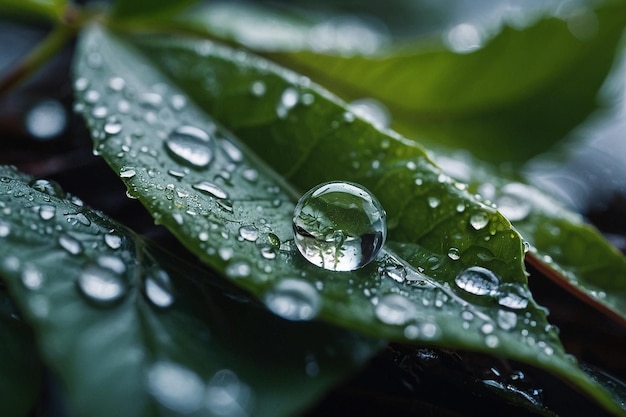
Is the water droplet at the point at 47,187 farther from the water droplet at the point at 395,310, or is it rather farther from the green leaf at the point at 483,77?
the green leaf at the point at 483,77

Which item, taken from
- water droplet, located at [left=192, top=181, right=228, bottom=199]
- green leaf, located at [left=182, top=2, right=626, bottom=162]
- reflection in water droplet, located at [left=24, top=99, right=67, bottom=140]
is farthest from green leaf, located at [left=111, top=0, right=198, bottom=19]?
water droplet, located at [left=192, top=181, right=228, bottom=199]

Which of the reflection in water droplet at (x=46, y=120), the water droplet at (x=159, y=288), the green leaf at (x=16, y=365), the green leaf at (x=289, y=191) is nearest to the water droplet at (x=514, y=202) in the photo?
the green leaf at (x=289, y=191)

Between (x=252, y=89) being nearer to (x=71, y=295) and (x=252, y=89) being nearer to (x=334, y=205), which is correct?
(x=334, y=205)

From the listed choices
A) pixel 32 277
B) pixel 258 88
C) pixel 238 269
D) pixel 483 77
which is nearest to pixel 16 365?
pixel 32 277

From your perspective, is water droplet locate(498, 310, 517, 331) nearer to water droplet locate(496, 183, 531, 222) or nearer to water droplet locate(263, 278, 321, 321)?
water droplet locate(263, 278, 321, 321)

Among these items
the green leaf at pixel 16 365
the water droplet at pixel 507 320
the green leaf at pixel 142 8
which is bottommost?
the green leaf at pixel 16 365

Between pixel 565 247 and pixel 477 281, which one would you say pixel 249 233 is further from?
pixel 565 247
